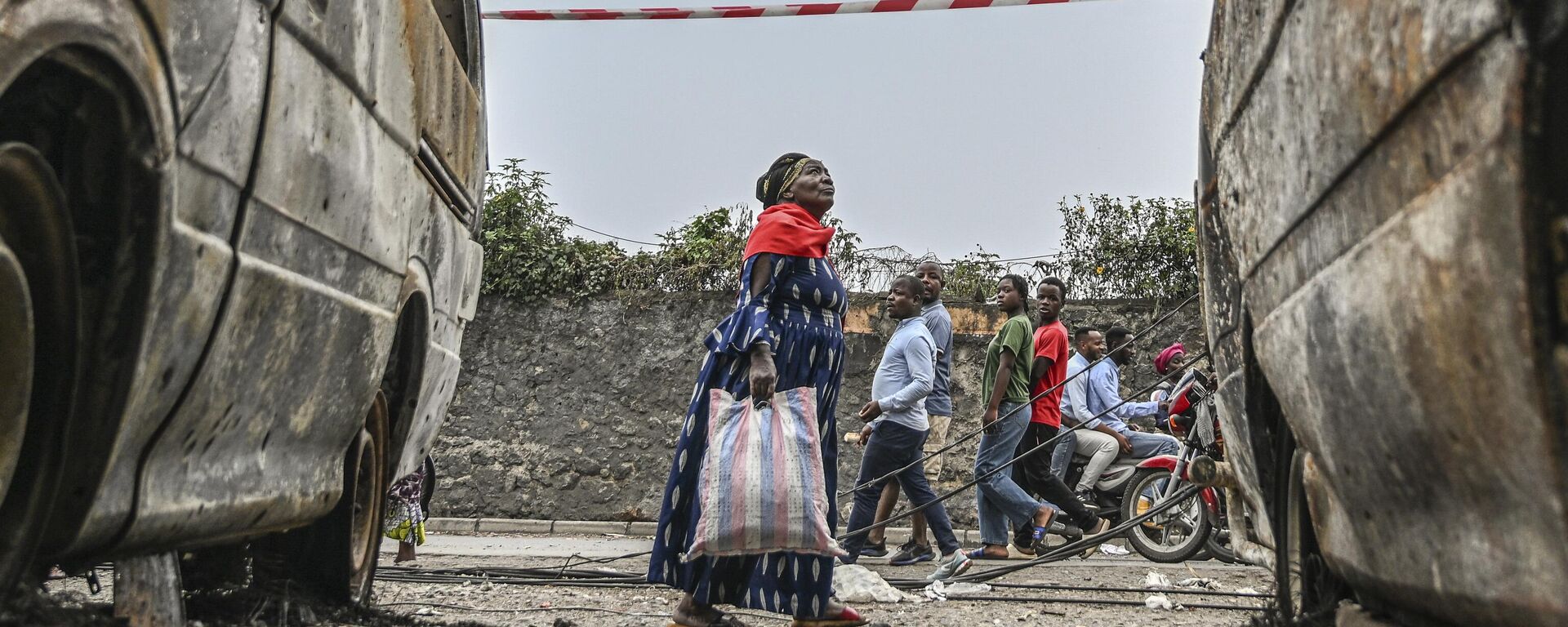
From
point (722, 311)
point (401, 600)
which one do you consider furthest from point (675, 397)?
point (401, 600)

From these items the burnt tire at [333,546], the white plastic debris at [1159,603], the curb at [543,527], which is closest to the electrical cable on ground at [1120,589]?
the white plastic debris at [1159,603]

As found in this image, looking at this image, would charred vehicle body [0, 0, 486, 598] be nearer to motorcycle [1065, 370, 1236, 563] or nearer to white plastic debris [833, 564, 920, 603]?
white plastic debris [833, 564, 920, 603]

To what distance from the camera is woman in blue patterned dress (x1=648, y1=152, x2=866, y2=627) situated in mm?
4094

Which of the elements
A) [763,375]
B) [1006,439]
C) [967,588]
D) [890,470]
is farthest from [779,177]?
[1006,439]

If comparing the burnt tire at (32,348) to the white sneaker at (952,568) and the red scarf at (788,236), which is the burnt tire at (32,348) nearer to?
the red scarf at (788,236)

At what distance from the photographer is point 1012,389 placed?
743 cm

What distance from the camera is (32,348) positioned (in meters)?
1.91

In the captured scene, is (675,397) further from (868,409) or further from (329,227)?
(329,227)

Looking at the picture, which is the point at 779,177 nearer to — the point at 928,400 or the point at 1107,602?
the point at 1107,602

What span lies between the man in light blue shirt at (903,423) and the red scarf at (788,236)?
2.37 meters

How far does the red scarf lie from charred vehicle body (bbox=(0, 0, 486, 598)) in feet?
4.05

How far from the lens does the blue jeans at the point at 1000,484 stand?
706 centimetres

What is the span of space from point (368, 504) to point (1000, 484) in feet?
12.6

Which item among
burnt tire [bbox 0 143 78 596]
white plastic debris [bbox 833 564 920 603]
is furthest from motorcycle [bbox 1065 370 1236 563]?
burnt tire [bbox 0 143 78 596]
